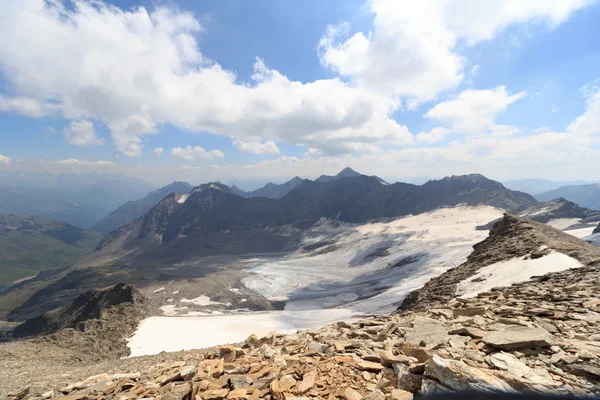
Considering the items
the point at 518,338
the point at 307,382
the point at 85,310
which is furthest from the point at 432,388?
the point at 85,310

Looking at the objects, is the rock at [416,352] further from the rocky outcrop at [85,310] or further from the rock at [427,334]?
the rocky outcrop at [85,310]

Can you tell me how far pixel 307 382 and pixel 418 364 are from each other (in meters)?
2.96

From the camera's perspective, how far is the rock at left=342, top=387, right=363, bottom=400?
23.1 ft

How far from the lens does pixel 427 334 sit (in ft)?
36.4

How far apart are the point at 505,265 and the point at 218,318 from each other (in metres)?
65.8

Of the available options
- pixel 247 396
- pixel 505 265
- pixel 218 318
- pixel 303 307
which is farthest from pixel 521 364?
pixel 303 307

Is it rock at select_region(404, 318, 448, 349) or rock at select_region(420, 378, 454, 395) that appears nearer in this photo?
rock at select_region(420, 378, 454, 395)

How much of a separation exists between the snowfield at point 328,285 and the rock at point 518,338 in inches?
2115

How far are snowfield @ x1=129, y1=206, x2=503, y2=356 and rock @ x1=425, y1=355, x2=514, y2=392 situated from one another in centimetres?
5397

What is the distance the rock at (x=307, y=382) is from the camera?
7549 mm

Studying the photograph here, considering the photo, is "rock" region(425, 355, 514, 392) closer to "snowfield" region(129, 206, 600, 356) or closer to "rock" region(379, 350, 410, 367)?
"rock" region(379, 350, 410, 367)

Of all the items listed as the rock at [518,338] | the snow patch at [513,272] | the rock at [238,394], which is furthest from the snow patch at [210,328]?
the rock at [518,338]

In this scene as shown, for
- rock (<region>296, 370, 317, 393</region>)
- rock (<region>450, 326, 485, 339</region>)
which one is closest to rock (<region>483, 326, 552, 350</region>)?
rock (<region>450, 326, 485, 339</region>)

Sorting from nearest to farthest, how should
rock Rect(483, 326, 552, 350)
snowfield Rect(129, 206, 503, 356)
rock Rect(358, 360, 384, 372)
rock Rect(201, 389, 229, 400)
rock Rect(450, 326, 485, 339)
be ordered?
rock Rect(201, 389, 229, 400) < rock Rect(358, 360, 384, 372) < rock Rect(483, 326, 552, 350) < rock Rect(450, 326, 485, 339) < snowfield Rect(129, 206, 503, 356)
